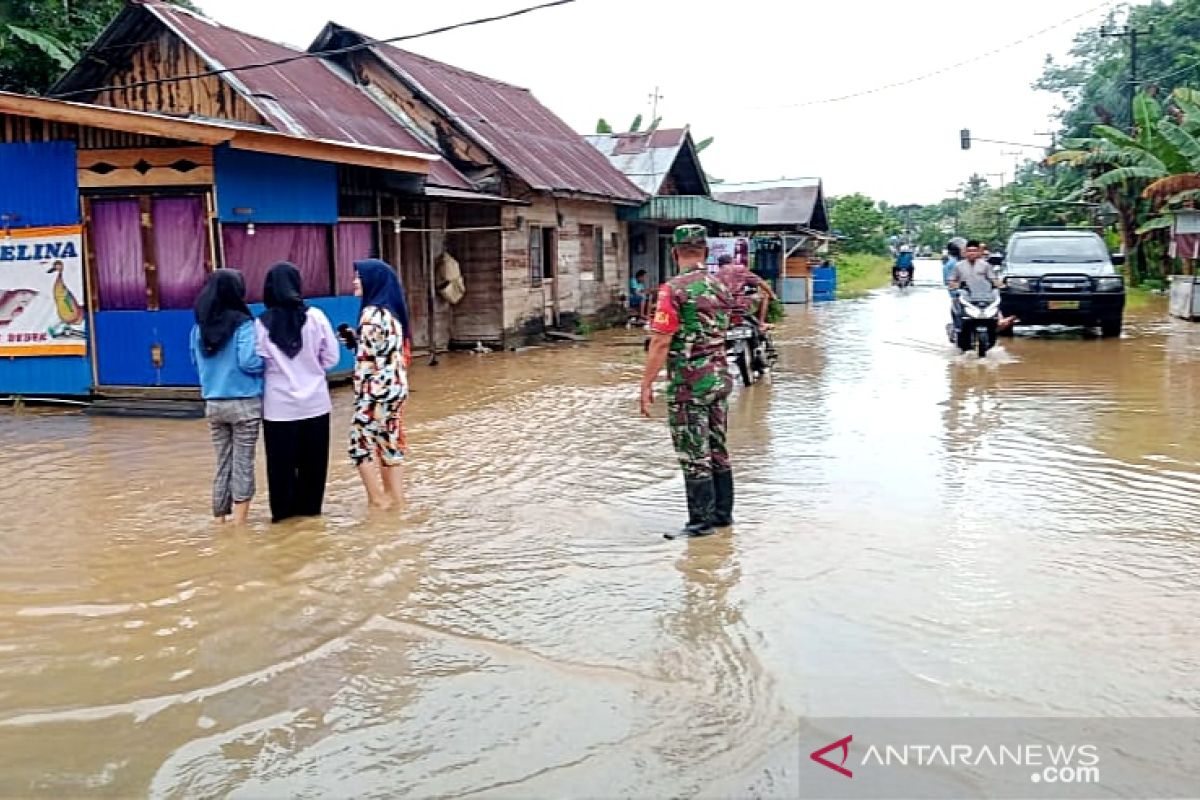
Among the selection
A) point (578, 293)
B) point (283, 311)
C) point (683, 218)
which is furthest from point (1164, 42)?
point (283, 311)

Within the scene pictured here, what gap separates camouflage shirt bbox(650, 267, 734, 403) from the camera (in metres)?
6.19

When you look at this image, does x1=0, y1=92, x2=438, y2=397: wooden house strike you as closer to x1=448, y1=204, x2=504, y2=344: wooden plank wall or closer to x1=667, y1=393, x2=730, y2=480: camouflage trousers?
x1=448, y1=204, x2=504, y2=344: wooden plank wall

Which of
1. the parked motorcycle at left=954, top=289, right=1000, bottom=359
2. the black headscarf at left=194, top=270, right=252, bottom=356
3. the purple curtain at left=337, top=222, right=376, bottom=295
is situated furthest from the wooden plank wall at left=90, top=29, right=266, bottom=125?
the parked motorcycle at left=954, top=289, right=1000, bottom=359

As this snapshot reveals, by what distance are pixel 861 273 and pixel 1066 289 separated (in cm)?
3538

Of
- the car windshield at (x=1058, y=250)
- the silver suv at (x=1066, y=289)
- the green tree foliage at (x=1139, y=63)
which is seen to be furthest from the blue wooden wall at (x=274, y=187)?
the green tree foliage at (x=1139, y=63)

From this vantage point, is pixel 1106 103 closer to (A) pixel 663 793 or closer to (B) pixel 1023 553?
(B) pixel 1023 553

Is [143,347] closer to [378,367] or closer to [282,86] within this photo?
[378,367]

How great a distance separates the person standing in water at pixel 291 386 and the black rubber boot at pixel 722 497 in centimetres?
246

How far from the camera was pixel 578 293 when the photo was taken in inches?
870

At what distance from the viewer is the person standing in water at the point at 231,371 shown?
6480 mm

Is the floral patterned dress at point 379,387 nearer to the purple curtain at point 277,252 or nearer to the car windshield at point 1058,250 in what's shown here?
the purple curtain at point 277,252

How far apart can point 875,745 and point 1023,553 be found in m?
2.58

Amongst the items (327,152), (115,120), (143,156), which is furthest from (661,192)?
(115,120)

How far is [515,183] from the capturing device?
728 inches
